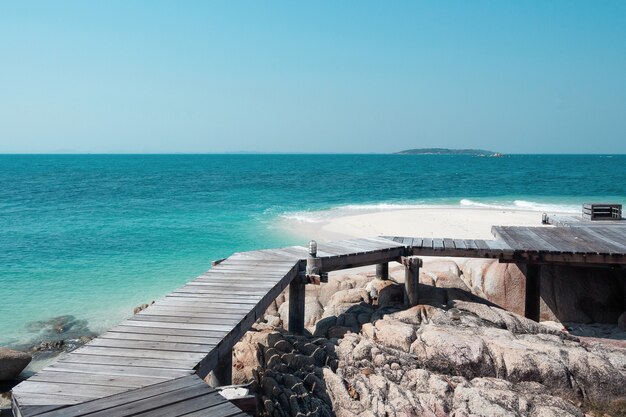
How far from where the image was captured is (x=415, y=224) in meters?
27.9

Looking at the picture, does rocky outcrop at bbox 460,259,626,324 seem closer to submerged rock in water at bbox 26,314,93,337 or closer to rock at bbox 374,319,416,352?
rock at bbox 374,319,416,352

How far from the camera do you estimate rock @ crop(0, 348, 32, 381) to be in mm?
10945

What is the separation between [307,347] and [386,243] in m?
4.65

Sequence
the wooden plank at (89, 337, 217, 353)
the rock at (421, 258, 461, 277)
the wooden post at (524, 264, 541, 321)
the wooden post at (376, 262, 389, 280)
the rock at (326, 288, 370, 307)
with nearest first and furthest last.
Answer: the wooden plank at (89, 337, 217, 353) → the wooden post at (524, 264, 541, 321) → the rock at (326, 288, 370, 307) → the wooden post at (376, 262, 389, 280) → the rock at (421, 258, 461, 277)

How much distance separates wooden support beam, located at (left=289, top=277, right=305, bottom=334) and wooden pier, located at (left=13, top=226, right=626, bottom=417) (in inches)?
0.9

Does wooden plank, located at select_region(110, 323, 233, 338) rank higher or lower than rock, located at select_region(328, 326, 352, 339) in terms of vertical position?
higher

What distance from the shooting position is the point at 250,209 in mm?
39844

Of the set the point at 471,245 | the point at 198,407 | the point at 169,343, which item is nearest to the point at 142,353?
the point at 169,343

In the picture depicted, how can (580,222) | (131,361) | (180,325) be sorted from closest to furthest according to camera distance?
(131,361) < (180,325) < (580,222)

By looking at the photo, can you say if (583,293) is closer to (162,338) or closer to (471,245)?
(471,245)

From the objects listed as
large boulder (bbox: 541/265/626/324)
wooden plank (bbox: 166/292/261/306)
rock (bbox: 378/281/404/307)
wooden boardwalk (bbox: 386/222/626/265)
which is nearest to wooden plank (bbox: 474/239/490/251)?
wooden boardwalk (bbox: 386/222/626/265)

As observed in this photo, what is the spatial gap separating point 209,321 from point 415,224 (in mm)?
21511

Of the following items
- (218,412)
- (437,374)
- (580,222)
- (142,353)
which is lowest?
(437,374)

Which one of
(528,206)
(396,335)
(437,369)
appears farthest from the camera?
(528,206)
